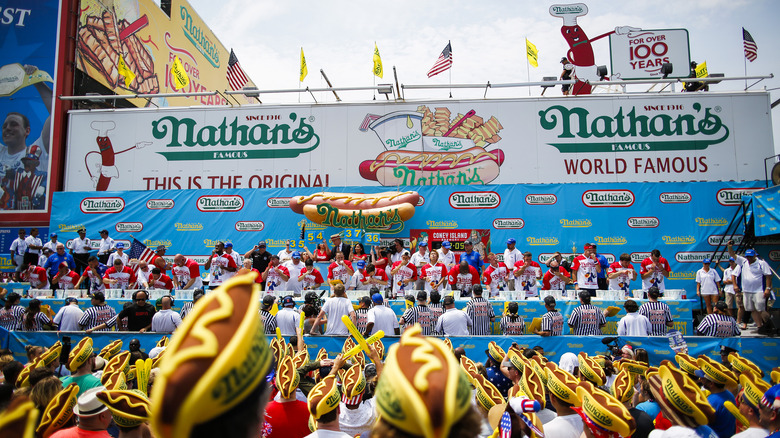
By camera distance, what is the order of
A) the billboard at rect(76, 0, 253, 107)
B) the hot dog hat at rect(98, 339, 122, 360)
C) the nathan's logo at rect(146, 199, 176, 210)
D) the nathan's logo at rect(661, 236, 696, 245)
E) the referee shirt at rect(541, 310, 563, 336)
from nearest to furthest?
1. the hot dog hat at rect(98, 339, 122, 360)
2. the referee shirt at rect(541, 310, 563, 336)
3. the nathan's logo at rect(661, 236, 696, 245)
4. the nathan's logo at rect(146, 199, 176, 210)
5. the billboard at rect(76, 0, 253, 107)

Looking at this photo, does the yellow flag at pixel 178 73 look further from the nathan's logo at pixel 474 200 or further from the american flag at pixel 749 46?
the american flag at pixel 749 46

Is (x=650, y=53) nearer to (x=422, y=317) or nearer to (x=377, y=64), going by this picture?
(x=377, y=64)

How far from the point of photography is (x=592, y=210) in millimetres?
15430

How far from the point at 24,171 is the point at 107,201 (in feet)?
13.4

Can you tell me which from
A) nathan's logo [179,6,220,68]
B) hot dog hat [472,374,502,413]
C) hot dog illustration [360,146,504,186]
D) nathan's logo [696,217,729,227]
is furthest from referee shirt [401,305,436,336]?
nathan's logo [179,6,220,68]

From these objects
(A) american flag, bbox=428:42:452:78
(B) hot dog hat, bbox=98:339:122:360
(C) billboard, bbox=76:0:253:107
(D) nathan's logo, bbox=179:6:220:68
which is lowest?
(B) hot dog hat, bbox=98:339:122:360

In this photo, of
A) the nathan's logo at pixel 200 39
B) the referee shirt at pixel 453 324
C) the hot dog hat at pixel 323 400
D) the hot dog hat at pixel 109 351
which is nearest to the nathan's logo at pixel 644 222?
the referee shirt at pixel 453 324

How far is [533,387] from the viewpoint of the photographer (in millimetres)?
3859

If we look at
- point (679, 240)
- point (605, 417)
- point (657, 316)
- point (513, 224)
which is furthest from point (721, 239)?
point (605, 417)

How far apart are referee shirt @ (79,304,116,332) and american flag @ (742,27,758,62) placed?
63.4 feet

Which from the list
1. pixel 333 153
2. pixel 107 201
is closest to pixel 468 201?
pixel 333 153

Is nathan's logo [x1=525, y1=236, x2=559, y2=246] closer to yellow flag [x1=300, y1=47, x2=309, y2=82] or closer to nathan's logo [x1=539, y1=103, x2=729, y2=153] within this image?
nathan's logo [x1=539, y1=103, x2=729, y2=153]

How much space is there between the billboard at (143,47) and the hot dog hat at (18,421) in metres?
18.6

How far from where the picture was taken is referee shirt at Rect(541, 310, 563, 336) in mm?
8641
